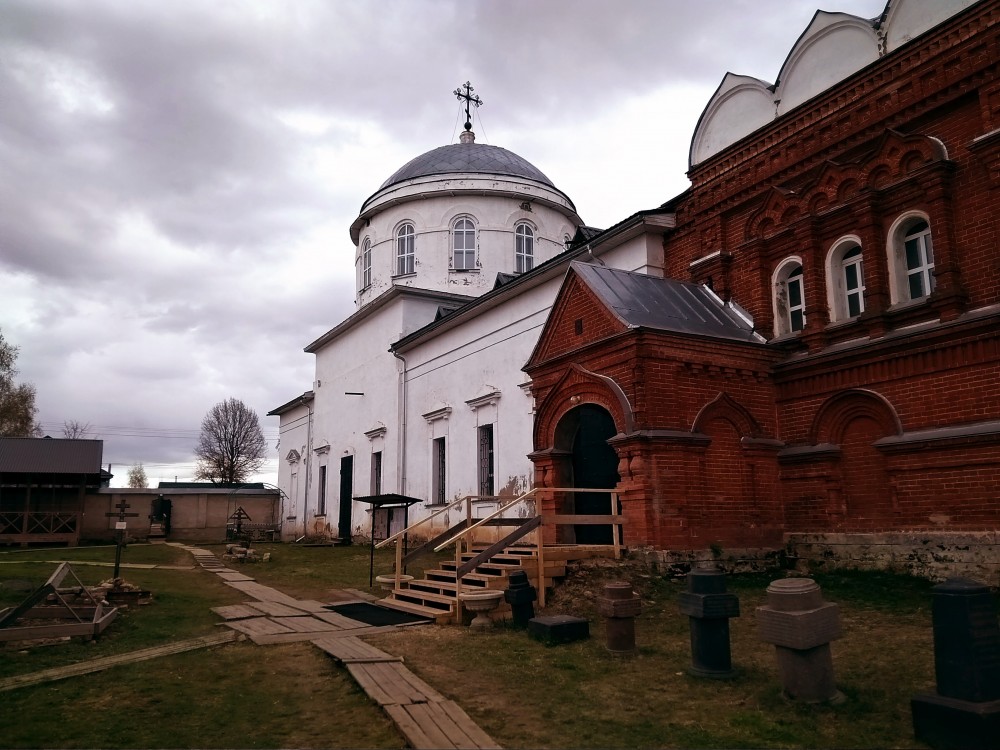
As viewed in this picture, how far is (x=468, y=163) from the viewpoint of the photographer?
2756 cm

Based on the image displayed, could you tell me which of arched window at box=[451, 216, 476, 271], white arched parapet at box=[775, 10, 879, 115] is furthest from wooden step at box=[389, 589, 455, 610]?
arched window at box=[451, 216, 476, 271]

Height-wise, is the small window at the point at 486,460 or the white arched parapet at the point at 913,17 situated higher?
the white arched parapet at the point at 913,17

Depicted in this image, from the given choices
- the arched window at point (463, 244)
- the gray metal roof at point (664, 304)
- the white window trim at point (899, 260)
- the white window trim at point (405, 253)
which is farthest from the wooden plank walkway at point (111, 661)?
the white window trim at point (405, 253)

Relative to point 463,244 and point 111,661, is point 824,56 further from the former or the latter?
point 463,244

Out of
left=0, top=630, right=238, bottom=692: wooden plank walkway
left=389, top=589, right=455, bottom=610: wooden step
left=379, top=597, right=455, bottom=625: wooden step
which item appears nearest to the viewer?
left=0, top=630, right=238, bottom=692: wooden plank walkway

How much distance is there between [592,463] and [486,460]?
7335 mm

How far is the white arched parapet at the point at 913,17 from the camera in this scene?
35.3 feet

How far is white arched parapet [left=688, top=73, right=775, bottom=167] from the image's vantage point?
13492 millimetres

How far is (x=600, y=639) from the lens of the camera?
27.1 ft

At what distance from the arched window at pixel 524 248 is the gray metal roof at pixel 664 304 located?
13102 millimetres

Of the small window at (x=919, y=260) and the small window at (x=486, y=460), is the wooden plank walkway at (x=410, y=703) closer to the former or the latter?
the small window at (x=919, y=260)

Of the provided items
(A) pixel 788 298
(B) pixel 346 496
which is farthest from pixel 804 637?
(B) pixel 346 496

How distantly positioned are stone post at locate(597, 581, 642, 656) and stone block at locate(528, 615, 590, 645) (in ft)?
2.35

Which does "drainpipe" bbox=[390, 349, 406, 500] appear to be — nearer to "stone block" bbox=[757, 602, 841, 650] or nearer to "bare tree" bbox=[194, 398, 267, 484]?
"stone block" bbox=[757, 602, 841, 650]
